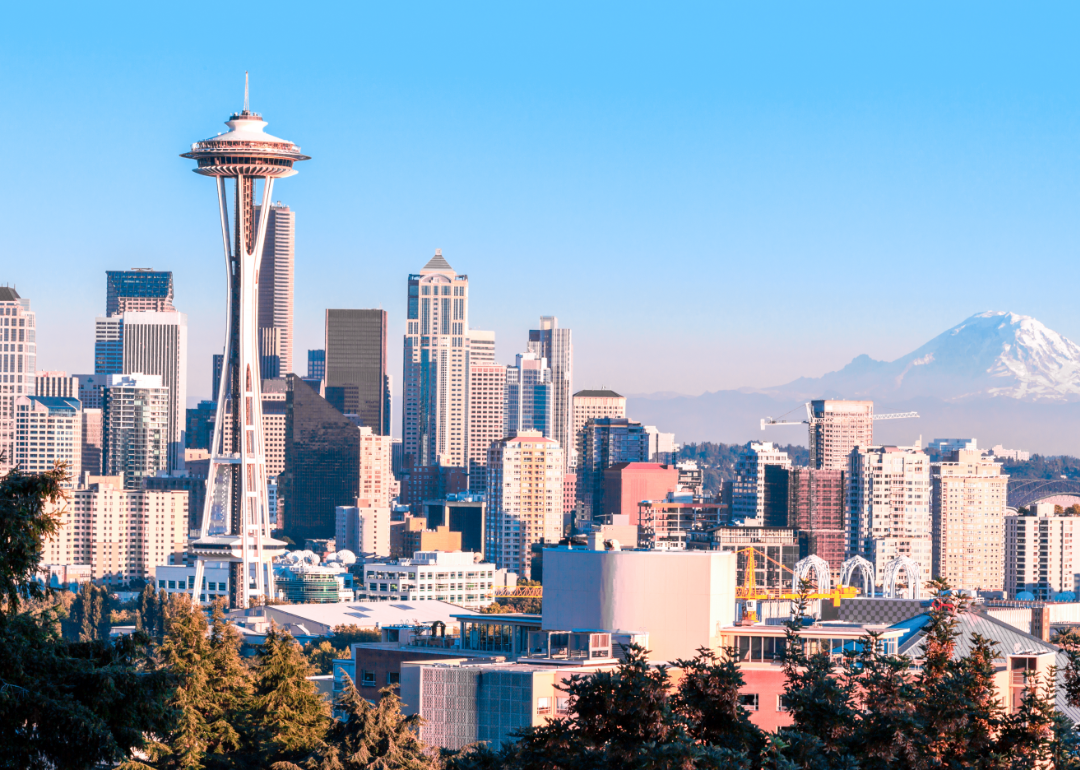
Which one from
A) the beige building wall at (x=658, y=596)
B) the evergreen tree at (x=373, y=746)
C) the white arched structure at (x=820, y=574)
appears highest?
the beige building wall at (x=658, y=596)

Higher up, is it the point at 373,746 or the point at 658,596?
the point at 658,596

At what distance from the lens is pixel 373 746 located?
44.7m

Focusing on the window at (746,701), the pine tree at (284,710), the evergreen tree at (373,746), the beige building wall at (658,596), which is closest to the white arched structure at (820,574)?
the beige building wall at (658,596)

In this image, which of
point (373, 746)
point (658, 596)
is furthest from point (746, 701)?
point (658, 596)

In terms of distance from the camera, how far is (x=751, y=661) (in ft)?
202

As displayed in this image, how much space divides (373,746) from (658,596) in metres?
20.9

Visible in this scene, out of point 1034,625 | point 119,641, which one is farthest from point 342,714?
point 1034,625

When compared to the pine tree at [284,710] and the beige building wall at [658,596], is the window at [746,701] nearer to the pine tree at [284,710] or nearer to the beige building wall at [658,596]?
the beige building wall at [658,596]

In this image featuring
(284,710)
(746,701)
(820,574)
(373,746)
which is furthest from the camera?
(820,574)

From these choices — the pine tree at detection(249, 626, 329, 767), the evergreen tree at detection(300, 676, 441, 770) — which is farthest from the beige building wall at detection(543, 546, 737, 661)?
the evergreen tree at detection(300, 676, 441, 770)

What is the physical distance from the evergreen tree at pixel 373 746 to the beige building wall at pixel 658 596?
60.9 feet

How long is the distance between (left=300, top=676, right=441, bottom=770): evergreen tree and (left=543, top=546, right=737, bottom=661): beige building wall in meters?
18.6

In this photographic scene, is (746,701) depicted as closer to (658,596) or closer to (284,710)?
(284,710)

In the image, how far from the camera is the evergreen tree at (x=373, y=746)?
43.9 meters
